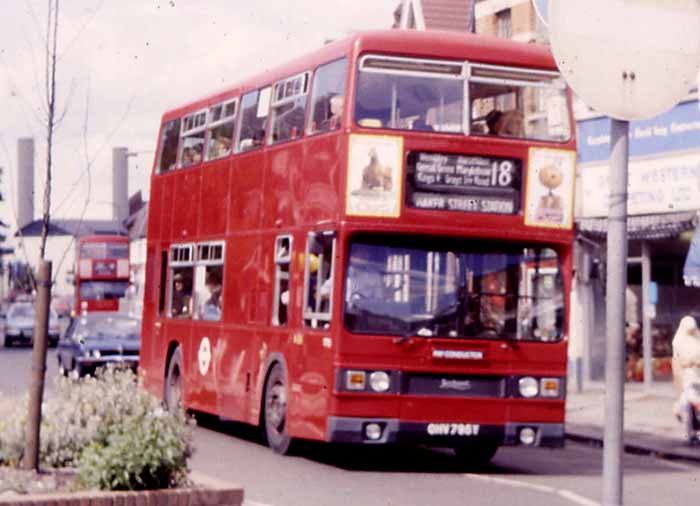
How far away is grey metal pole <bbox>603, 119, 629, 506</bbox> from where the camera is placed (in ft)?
16.2

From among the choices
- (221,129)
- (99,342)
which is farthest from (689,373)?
(99,342)

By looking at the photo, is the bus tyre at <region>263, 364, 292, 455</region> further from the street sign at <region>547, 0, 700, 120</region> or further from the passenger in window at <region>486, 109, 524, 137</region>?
the street sign at <region>547, 0, 700, 120</region>

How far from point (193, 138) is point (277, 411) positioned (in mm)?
5860

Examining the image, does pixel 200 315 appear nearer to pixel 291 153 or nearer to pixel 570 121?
pixel 291 153

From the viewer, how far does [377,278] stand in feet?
52.2

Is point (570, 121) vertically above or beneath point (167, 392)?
above

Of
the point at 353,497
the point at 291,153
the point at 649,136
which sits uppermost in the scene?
the point at 649,136

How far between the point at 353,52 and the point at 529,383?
3779 mm

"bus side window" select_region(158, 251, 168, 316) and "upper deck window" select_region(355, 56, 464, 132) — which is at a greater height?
"upper deck window" select_region(355, 56, 464, 132)

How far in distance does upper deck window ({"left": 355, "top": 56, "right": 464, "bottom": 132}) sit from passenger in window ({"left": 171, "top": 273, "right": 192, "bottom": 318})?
22.9 ft

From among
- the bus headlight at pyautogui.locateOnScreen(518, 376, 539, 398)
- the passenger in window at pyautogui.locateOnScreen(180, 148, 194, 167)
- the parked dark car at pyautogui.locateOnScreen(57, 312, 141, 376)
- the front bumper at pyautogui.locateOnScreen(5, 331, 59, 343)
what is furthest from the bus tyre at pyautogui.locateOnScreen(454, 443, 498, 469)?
the front bumper at pyautogui.locateOnScreen(5, 331, 59, 343)

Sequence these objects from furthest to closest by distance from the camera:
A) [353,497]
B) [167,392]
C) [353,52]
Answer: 1. [167,392]
2. [353,52]
3. [353,497]

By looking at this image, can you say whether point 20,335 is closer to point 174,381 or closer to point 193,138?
point 174,381

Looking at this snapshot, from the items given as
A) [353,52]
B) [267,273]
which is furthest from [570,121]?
[267,273]
